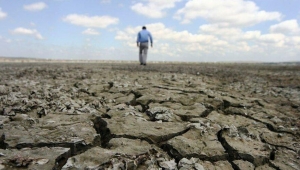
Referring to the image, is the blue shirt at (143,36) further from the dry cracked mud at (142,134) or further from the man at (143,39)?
the dry cracked mud at (142,134)

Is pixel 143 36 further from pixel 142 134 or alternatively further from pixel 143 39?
pixel 142 134

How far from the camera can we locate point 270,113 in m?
3.56

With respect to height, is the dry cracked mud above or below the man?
below

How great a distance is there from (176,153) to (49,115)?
1534 mm

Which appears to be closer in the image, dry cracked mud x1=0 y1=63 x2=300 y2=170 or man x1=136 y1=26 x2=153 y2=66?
dry cracked mud x1=0 y1=63 x2=300 y2=170

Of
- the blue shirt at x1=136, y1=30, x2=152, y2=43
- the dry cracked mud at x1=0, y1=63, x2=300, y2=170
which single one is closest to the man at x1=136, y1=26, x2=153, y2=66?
the blue shirt at x1=136, y1=30, x2=152, y2=43

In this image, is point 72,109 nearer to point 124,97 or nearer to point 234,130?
point 124,97

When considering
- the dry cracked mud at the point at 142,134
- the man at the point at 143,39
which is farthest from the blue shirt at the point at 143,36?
the dry cracked mud at the point at 142,134

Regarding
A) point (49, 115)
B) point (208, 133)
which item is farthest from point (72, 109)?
point (208, 133)

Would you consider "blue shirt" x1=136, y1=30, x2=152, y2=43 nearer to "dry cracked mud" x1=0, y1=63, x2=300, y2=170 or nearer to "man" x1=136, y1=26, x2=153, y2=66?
"man" x1=136, y1=26, x2=153, y2=66

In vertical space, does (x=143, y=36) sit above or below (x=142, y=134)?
above

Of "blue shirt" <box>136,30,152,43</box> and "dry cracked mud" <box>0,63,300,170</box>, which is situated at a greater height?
"blue shirt" <box>136,30,152,43</box>

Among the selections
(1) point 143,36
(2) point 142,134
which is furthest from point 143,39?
(2) point 142,134

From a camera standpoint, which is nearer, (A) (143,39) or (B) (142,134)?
(B) (142,134)
